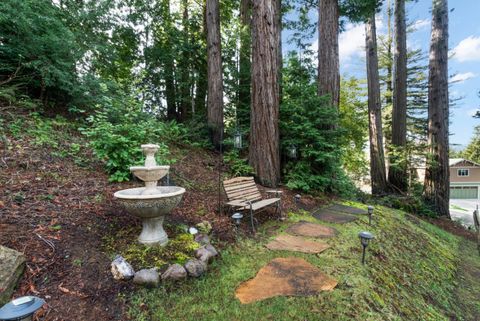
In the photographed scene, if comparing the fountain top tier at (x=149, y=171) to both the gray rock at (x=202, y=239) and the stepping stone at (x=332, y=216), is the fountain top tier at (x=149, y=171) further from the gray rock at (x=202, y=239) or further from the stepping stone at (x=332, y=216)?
the stepping stone at (x=332, y=216)

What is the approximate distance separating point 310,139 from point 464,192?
1049 inches

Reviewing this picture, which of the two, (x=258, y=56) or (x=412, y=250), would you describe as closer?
(x=412, y=250)

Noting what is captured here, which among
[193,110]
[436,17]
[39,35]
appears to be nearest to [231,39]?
[193,110]

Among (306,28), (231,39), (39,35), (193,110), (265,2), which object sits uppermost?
(306,28)

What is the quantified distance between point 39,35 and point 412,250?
25.2 ft

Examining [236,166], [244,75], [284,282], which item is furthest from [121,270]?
[244,75]

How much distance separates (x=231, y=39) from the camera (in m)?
7.76

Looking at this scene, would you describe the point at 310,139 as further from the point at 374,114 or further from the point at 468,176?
the point at 468,176

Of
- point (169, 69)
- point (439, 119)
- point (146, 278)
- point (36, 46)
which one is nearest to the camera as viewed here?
point (146, 278)

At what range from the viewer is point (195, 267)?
225cm

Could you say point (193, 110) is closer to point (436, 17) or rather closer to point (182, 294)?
point (182, 294)

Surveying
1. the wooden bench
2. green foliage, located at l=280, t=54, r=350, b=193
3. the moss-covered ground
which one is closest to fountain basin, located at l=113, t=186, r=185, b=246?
the moss-covered ground

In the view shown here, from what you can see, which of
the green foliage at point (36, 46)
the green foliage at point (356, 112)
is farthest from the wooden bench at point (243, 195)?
the green foliage at point (356, 112)

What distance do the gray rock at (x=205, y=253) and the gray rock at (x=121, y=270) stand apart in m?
0.65
